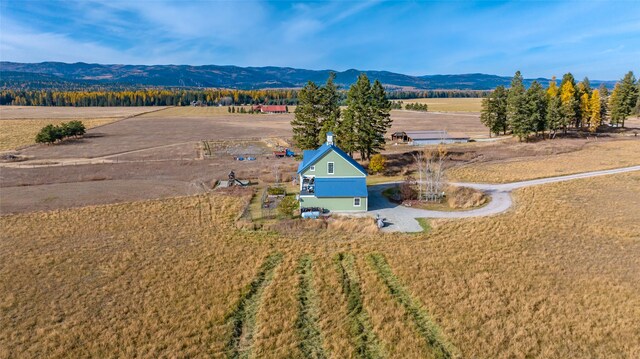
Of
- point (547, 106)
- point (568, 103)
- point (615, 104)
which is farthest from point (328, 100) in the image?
point (615, 104)

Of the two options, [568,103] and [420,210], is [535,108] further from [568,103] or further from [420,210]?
[420,210]

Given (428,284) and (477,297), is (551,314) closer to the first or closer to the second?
(477,297)

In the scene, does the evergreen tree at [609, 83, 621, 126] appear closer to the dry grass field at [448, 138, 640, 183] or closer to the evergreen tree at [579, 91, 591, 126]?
the evergreen tree at [579, 91, 591, 126]

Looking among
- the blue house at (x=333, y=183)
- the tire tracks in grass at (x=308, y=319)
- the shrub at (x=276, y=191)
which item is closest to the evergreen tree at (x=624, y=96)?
the blue house at (x=333, y=183)

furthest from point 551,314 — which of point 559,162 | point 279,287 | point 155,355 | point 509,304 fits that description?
point 559,162

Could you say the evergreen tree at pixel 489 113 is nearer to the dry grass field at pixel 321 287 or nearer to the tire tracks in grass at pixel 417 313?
the dry grass field at pixel 321 287
